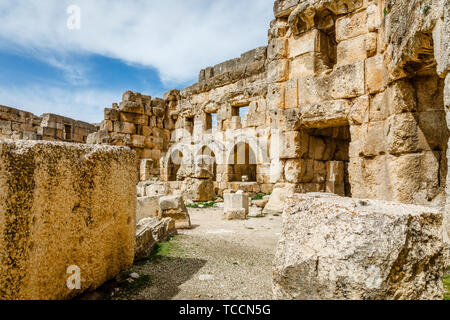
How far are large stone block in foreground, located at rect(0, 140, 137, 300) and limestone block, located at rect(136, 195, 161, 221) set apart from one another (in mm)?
2892

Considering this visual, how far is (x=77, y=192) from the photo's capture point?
2076 millimetres

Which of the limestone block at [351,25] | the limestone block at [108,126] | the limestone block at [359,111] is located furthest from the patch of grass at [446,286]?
the limestone block at [108,126]

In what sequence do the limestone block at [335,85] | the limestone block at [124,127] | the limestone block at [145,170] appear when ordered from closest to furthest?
1. the limestone block at [335,85]
2. the limestone block at [145,170]
3. the limestone block at [124,127]

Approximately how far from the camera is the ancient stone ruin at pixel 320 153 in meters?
1.67

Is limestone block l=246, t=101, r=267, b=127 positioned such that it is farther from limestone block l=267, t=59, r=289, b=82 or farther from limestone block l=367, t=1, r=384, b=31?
limestone block l=367, t=1, r=384, b=31

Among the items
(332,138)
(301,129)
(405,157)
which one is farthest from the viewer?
(332,138)

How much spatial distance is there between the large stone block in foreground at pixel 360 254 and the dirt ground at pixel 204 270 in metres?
0.72

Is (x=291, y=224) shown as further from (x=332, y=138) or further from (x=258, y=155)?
(x=258, y=155)

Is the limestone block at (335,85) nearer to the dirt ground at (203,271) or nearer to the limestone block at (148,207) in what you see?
the dirt ground at (203,271)

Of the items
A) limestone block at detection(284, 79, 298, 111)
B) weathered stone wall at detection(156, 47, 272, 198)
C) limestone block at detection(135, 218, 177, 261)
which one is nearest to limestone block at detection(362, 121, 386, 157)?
limestone block at detection(284, 79, 298, 111)

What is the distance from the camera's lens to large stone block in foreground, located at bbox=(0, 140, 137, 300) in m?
1.62

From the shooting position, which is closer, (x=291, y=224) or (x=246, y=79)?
(x=291, y=224)
